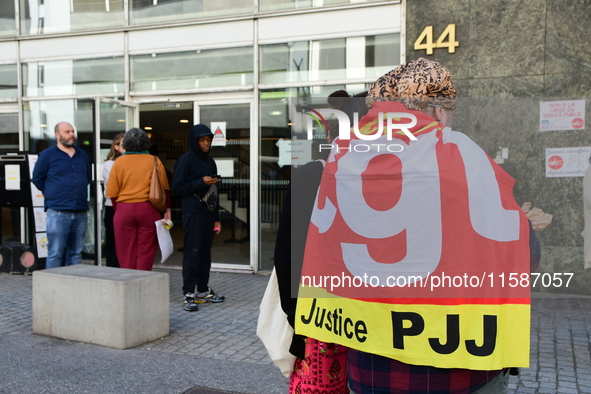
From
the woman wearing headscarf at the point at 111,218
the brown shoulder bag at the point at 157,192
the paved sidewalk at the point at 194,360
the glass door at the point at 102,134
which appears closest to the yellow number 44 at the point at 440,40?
the paved sidewalk at the point at 194,360

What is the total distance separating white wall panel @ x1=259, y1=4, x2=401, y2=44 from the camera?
7512mm

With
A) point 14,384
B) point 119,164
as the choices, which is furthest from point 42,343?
point 119,164

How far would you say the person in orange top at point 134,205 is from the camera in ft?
20.0

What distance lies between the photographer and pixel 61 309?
498 centimetres

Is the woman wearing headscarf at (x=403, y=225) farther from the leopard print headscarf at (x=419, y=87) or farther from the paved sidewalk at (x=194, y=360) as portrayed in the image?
the paved sidewalk at (x=194, y=360)

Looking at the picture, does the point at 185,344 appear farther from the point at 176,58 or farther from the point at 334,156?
the point at 176,58

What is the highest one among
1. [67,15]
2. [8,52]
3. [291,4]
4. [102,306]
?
[67,15]

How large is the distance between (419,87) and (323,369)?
3.44 feet

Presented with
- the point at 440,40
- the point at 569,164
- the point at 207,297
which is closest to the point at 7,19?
the point at 207,297

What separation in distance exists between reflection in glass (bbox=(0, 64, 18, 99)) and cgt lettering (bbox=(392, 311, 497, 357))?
9.51 metres

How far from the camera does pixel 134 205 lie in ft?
20.0

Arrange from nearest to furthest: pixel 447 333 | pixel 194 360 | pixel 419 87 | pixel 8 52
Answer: pixel 447 333, pixel 419 87, pixel 194 360, pixel 8 52

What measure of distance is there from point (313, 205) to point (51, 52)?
8.66m

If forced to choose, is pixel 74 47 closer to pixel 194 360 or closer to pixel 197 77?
pixel 197 77
